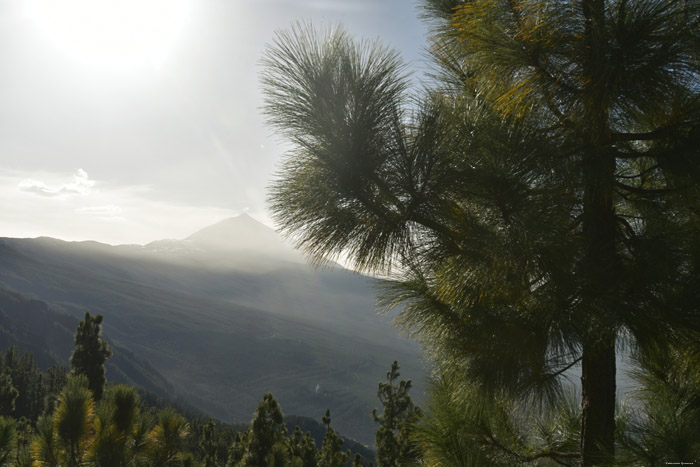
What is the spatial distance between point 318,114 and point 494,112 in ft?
3.51

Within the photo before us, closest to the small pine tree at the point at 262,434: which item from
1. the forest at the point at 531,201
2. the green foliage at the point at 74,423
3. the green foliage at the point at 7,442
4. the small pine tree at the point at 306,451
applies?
the small pine tree at the point at 306,451

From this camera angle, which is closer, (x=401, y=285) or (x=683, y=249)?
(x=683, y=249)

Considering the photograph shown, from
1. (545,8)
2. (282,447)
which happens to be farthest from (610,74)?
(282,447)

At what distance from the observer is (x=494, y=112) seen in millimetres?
2691

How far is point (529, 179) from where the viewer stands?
7.91ft

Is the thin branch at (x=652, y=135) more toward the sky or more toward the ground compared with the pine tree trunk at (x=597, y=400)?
more toward the sky

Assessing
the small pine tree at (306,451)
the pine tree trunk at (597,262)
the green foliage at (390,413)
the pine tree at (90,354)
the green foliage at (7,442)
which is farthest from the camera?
the pine tree at (90,354)

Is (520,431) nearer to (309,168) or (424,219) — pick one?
(424,219)

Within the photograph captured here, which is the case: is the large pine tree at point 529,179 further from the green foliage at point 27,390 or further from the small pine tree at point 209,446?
the green foliage at point 27,390

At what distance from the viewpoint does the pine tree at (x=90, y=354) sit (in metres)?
14.9

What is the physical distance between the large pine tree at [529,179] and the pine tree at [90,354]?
15358 millimetres

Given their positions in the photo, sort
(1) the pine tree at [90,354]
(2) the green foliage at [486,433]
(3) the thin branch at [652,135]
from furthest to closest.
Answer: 1. (1) the pine tree at [90,354]
2. (2) the green foliage at [486,433]
3. (3) the thin branch at [652,135]

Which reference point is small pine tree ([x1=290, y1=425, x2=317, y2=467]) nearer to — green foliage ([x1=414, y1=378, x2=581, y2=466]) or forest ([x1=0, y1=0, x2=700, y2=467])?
green foliage ([x1=414, y1=378, x2=581, y2=466])

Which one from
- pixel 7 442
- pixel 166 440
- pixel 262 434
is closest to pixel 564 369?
pixel 166 440
